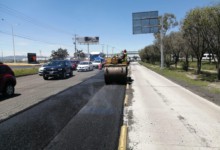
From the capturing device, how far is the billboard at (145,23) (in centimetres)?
4178

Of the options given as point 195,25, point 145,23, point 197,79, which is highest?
point 145,23

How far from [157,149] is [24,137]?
3.21m

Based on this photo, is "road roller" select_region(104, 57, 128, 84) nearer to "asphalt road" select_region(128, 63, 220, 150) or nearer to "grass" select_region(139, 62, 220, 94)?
"grass" select_region(139, 62, 220, 94)

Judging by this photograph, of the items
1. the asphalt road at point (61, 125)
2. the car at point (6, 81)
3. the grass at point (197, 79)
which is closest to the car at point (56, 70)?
the car at point (6, 81)

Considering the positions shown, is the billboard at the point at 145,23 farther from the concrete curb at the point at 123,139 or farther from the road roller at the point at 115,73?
the concrete curb at the point at 123,139

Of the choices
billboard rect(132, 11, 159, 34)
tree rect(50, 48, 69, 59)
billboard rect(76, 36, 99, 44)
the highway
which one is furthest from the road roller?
tree rect(50, 48, 69, 59)

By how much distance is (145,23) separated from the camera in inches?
1651

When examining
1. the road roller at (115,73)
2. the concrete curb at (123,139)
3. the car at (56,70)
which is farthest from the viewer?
the car at (56,70)

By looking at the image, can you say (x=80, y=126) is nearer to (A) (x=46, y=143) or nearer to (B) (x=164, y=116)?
(A) (x=46, y=143)

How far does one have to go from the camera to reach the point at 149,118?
8.00 meters

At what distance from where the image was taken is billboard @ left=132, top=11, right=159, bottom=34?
41781mm

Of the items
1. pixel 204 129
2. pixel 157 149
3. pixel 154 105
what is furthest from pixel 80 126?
pixel 154 105

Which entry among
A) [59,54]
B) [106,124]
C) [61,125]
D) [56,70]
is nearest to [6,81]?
[61,125]

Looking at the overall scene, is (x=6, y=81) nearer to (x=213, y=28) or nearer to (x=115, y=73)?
(x=115, y=73)
